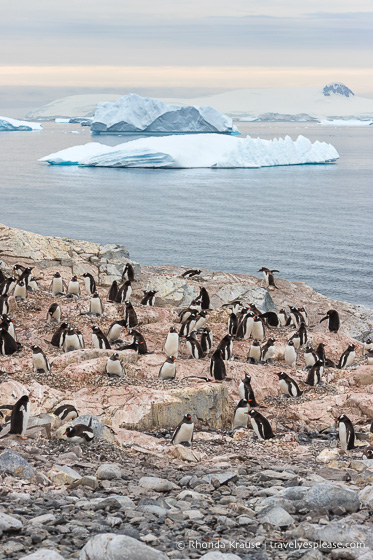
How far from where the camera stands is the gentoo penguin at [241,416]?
11.9 m

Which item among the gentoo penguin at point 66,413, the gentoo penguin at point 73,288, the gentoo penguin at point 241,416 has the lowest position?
the gentoo penguin at point 241,416

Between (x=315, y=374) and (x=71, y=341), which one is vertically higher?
(x=71, y=341)

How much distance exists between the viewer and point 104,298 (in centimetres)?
1964

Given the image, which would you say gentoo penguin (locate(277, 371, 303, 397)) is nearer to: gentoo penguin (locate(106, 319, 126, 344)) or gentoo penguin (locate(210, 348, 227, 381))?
gentoo penguin (locate(210, 348, 227, 381))

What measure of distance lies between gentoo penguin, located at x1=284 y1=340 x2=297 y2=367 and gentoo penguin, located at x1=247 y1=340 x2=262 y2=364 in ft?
2.18

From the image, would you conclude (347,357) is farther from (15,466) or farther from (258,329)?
(15,466)

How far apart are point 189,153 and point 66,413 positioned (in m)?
69.8

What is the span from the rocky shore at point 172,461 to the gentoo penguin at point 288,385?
8.7 inches

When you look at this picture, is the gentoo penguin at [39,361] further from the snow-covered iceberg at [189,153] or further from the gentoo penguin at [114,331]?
the snow-covered iceberg at [189,153]

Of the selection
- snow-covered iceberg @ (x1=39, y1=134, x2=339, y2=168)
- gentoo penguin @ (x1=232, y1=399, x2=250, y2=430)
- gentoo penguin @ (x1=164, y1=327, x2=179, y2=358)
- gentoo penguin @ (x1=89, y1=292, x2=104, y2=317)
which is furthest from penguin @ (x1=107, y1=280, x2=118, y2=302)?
snow-covered iceberg @ (x1=39, y1=134, x2=339, y2=168)

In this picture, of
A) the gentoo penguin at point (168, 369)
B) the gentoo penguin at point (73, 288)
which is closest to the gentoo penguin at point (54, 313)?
the gentoo penguin at point (73, 288)

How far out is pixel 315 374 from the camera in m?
14.6

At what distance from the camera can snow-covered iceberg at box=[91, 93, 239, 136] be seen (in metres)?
102

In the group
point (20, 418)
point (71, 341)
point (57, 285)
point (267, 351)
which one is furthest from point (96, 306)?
point (20, 418)
